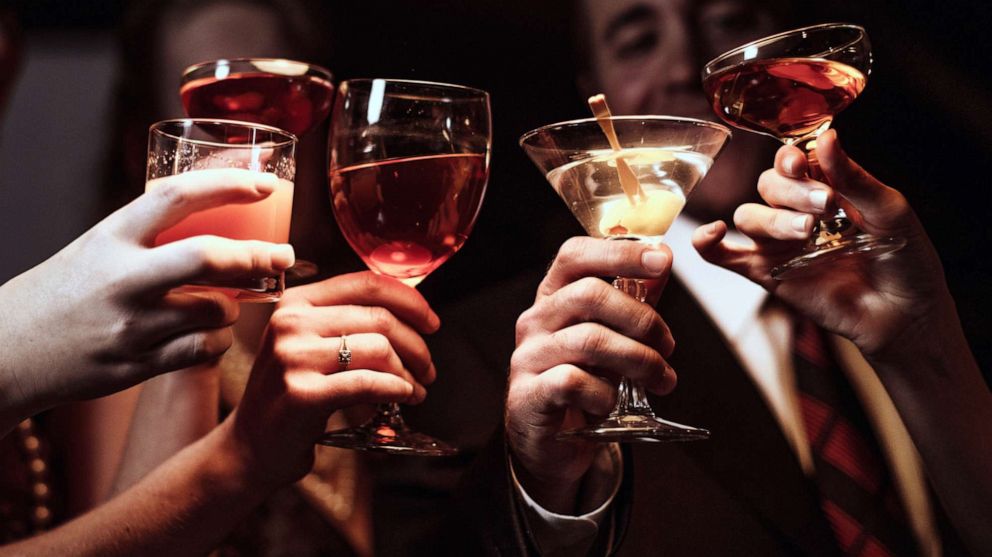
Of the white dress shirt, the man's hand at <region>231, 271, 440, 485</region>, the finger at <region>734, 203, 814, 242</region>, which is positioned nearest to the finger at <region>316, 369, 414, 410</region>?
the man's hand at <region>231, 271, 440, 485</region>

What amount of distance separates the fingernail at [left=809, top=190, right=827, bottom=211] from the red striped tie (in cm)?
75

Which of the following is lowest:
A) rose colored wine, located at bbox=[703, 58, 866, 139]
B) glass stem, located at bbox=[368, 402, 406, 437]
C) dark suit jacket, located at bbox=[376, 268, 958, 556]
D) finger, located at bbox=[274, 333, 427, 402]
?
dark suit jacket, located at bbox=[376, 268, 958, 556]

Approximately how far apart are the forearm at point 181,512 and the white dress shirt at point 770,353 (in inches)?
34.0

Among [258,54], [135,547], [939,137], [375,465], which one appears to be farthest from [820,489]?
[258,54]

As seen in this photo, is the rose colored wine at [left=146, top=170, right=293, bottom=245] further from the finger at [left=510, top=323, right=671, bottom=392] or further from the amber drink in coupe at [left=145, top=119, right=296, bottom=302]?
the finger at [left=510, top=323, right=671, bottom=392]

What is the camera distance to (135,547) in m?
1.31

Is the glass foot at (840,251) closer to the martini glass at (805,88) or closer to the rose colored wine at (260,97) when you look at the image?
the martini glass at (805,88)

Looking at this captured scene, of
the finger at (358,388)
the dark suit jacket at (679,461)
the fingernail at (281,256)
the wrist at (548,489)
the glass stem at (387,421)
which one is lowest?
the dark suit jacket at (679,461)

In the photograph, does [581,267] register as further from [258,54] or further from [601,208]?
[258,54]

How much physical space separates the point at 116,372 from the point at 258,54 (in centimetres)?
112

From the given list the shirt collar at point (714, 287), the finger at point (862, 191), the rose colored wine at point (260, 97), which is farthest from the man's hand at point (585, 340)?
the shirt collar at point (714, 287)

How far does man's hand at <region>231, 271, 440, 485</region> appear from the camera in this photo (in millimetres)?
1183

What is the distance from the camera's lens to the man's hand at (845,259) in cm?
110

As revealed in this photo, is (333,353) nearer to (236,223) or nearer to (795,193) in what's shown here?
(236,223)
